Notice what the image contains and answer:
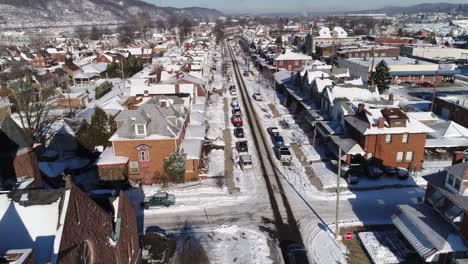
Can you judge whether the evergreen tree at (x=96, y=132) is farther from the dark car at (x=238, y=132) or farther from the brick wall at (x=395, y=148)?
the brick wall at (x=395, y=148)

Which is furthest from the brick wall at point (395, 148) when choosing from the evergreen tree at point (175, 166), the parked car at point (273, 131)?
the evergreen tree at point (175, 166)

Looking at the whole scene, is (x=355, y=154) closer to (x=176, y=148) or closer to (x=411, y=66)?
(x=176, y=148)

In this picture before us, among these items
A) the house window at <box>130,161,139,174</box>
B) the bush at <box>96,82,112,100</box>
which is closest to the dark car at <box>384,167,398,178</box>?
the house window at <box>130,161,139,174</box>

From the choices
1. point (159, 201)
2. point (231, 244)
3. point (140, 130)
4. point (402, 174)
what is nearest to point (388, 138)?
point (402, 174)

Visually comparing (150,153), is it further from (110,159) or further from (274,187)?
(274,187)

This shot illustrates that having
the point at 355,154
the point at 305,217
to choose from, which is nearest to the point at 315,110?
the point at 355,154

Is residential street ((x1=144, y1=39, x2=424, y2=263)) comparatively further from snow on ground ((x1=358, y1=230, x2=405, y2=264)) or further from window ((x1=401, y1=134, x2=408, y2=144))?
window ((x1=401, y1=134, x2=408, y2=144))
